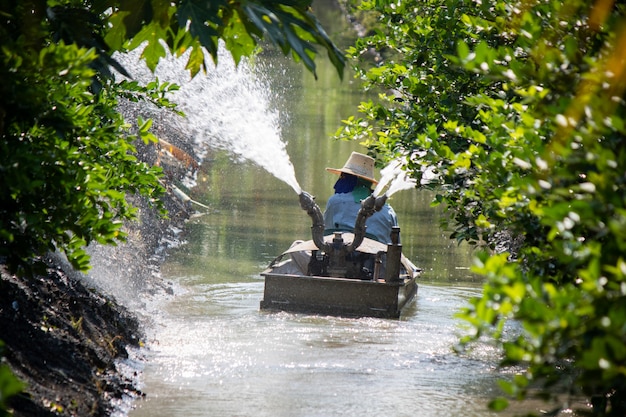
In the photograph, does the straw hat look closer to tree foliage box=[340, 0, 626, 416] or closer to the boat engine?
the boat engine

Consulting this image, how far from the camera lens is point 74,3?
5809 mm

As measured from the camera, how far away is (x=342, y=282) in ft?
38.4

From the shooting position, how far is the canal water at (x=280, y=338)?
8242 mm

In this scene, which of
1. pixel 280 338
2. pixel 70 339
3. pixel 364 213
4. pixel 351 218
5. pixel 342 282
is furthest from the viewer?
pixel 351 218

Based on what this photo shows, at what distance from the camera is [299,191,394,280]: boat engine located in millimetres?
12023

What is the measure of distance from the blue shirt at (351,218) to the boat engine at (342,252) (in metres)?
0.73

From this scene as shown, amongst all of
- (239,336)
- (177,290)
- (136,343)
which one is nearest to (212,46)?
(136,343)

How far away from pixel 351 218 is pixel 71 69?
871 centimetres

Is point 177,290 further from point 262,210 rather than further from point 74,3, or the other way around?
point 74,3

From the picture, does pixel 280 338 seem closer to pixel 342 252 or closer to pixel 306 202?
pixel 342 252

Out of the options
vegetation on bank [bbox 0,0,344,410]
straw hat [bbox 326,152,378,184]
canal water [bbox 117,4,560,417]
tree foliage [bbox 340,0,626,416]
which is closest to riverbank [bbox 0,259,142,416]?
canal water [bbox 117,4,560,417]

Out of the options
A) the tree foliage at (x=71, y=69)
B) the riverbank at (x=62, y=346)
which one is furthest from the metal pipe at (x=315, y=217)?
the tree foliage at (x=71, y=69)

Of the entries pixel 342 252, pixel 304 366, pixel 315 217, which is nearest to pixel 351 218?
pixel 342 252

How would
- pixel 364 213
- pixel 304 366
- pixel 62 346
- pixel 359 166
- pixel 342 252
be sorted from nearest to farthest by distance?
pixel 62 346, pixel 304 366, pixel 364 213, pixel 342 252, pixel 359 166
